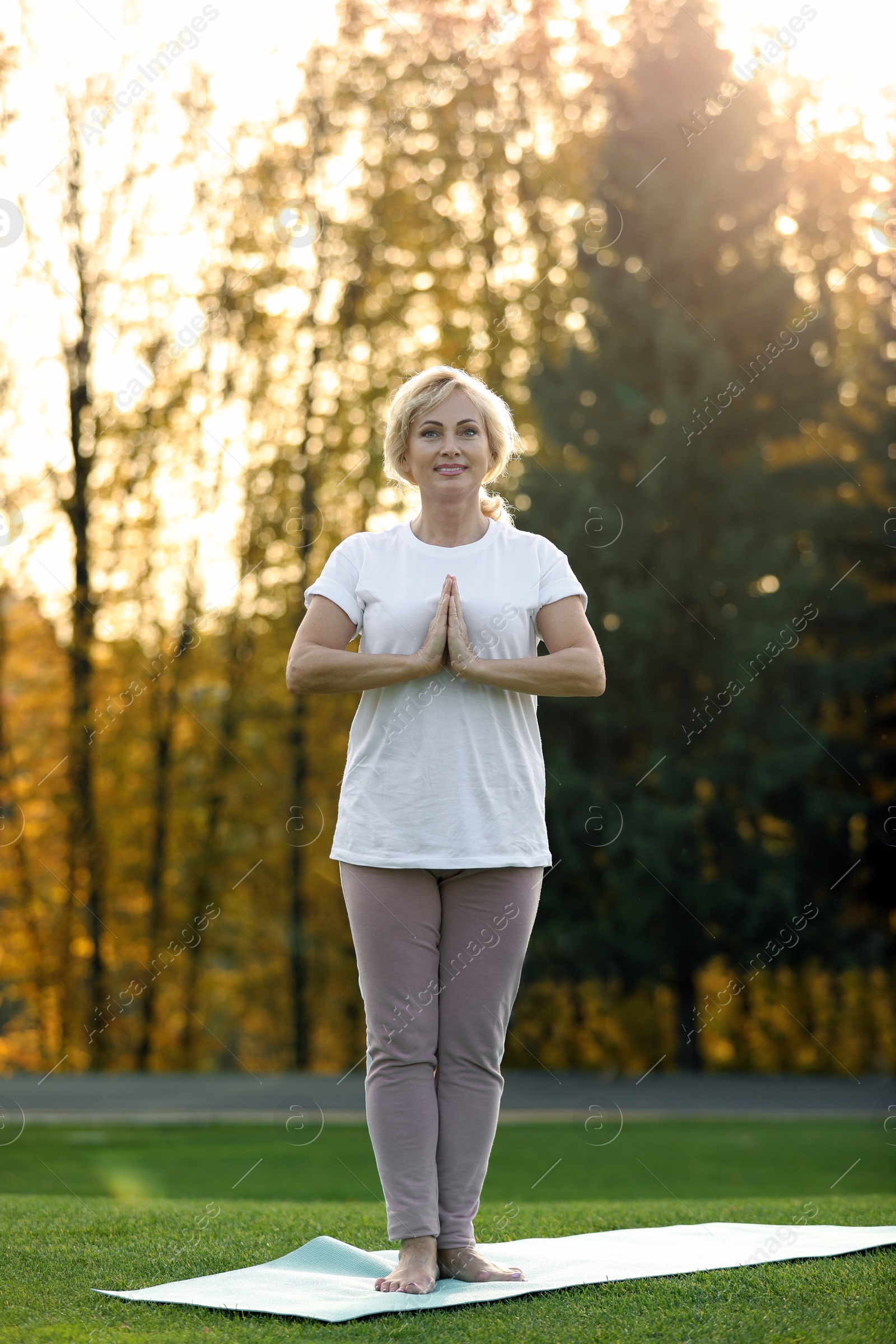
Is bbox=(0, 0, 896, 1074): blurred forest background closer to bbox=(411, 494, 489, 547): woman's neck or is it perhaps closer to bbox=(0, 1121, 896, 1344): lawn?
bbox=(0, 1121, 896, 1344): lawn

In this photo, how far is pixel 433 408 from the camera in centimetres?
315

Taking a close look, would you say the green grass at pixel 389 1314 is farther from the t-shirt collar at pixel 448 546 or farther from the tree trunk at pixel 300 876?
the tree trunk at pixel 300 876

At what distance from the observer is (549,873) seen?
10836 mm

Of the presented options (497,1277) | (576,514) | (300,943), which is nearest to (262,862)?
(300,943)

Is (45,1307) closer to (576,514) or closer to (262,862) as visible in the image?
(576,514)

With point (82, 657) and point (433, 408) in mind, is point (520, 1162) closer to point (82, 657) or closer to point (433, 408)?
point (433, 408)

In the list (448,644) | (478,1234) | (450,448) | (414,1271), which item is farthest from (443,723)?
(478,1234)

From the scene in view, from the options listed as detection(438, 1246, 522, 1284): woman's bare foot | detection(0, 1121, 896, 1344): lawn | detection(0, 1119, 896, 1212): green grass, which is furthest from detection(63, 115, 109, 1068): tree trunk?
detection(438, 1246, 522, 1284): woman's bare foot

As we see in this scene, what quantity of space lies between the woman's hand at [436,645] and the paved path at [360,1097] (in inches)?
249

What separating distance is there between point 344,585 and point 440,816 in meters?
0.59

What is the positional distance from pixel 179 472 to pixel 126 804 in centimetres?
321

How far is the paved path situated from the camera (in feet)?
29.2

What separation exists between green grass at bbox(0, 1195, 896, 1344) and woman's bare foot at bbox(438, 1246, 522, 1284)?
140 mm

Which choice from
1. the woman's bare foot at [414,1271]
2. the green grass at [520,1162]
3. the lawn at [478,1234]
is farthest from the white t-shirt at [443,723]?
the green grass at [520,1162]
